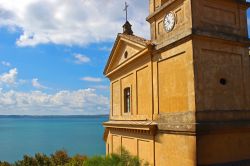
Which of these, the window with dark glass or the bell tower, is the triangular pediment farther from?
the bell tower

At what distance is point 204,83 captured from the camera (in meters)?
10.9

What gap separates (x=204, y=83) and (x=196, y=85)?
1.28 feet

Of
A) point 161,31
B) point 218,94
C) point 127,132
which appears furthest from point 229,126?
point 127,132

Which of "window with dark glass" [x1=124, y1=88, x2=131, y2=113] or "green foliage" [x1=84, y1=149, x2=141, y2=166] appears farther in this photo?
"window with dark glass" [x1=124, y1=88, x2=131, y2=113]

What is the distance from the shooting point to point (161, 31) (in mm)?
13148

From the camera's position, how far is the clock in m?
12.2

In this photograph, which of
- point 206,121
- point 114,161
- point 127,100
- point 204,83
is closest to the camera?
point 206,121

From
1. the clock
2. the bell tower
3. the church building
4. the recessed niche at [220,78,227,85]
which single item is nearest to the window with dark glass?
the church building

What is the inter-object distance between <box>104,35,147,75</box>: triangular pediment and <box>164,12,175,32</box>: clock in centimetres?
138

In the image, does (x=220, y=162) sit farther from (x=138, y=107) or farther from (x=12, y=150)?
(x=12, y=150)

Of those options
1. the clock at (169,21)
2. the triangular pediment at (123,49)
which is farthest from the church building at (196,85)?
the triangular pediment at (123,49)

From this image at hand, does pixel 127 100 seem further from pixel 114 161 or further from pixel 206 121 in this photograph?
pixel 206 121

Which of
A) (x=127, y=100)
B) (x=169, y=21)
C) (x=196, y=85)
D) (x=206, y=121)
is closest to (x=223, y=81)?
A: (x=196, y=85)

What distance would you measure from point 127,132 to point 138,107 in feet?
5.67
